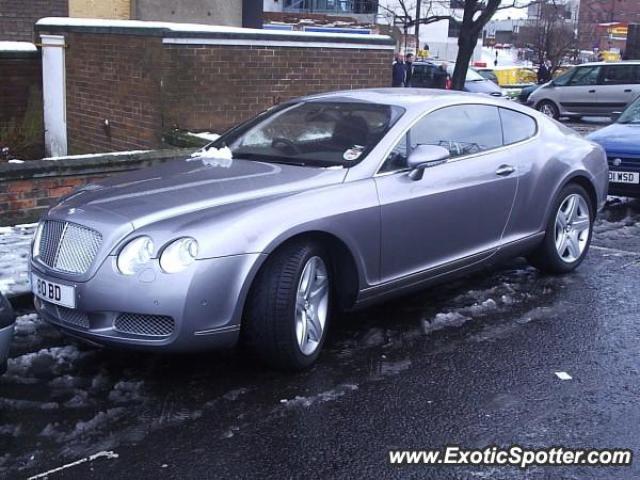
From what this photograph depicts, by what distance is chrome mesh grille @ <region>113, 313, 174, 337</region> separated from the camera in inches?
158

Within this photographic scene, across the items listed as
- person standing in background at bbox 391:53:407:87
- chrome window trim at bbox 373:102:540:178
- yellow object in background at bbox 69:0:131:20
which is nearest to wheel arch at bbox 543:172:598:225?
chrome window trim at bbox 373:102:540:178

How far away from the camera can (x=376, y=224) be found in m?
4.79

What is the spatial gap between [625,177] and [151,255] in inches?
259

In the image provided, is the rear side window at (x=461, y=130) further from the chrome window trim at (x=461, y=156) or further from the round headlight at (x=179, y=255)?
the round headlight at (x=179, y=255)

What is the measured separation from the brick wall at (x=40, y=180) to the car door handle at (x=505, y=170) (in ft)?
11.6

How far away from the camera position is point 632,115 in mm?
10406

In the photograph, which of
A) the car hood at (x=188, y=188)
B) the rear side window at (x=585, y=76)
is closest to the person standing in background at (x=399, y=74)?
the rear side window at (x=585, y=76)

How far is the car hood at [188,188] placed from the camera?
169 inches

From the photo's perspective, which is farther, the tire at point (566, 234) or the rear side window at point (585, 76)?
the rear side window at point (585, 76)

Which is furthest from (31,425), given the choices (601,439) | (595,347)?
(595,347)

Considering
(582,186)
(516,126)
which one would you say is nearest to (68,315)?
(516,126)

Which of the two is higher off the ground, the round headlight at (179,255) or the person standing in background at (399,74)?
the person standing in background at (399,74)

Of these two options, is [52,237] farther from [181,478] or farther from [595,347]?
[595,347]

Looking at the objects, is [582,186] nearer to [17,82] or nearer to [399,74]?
[17,82]
